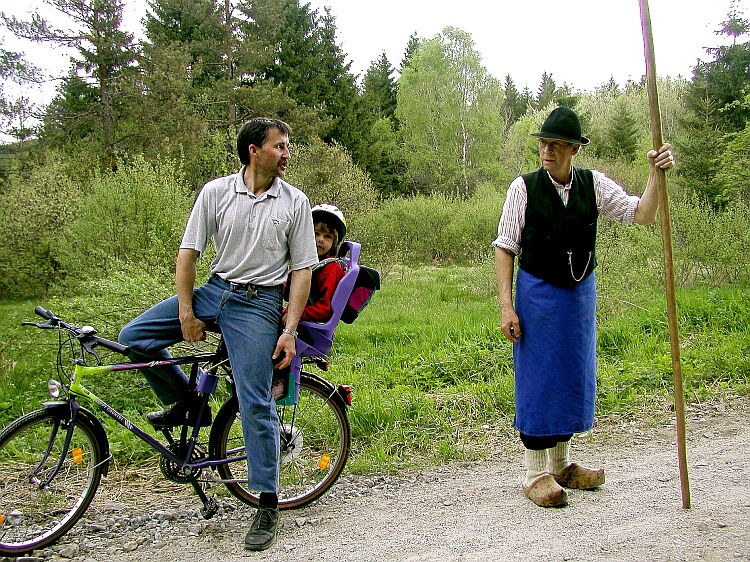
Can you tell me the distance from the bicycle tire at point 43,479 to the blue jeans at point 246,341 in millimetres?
551

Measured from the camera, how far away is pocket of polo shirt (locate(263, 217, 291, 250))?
154 inches

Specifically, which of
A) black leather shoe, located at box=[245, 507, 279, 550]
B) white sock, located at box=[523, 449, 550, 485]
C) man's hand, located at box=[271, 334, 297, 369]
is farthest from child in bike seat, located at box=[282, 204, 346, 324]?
white sock, located at box=[523, 449, 550, 485]

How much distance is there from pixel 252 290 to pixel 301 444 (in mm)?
1231

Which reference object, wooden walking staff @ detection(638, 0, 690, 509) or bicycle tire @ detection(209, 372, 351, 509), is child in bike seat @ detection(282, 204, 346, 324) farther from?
wooden walking staff @ detection(638, 0, 690, 509)

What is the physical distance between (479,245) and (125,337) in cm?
2376

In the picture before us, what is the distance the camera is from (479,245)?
26984 mm

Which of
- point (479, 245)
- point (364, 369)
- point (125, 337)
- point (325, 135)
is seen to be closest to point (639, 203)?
point (125, 337)

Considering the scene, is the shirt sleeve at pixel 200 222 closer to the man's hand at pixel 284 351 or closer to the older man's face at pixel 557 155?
the man's hand at pixel 284 351

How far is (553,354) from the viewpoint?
13.9 feet

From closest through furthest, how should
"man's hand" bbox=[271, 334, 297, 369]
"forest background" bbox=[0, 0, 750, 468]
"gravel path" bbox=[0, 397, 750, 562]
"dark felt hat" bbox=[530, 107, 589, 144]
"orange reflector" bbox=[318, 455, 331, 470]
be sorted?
1. "gravel path" bbox=[0, 397, 750, 562]
2. "man's hand" bbox=[271, 334, 297, 369]
3. "dark felt hat" bbox=[530, 107, 589, 144]
4. "orange reflector" bbox=[318, 455, 331, 470]
5. "forest background" bbox=[0, 0, 750, 468]

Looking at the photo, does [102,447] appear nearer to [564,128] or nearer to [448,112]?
[564,128]

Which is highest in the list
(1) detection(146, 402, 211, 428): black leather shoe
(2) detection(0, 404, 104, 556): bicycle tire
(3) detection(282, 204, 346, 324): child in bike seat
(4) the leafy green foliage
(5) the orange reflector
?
(4) the leafy green foliage

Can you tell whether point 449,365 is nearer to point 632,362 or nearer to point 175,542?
point 632,362

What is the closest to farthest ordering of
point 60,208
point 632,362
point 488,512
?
1. point 488,512
2. point 632,362
3. point 60,208
